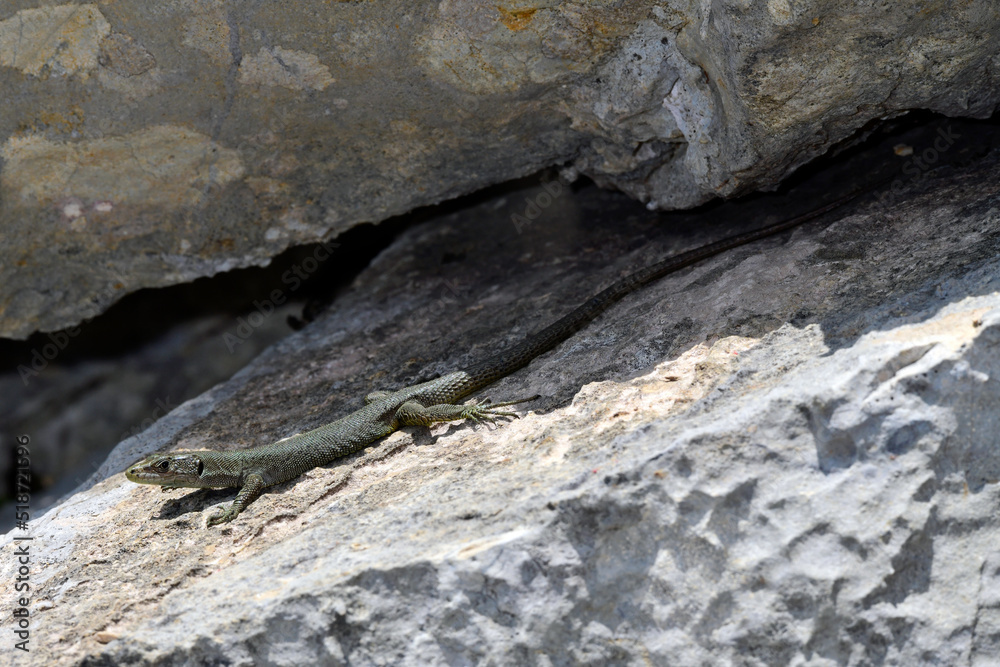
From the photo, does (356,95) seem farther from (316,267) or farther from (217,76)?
(316,267)

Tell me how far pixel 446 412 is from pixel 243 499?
1121 millimetres

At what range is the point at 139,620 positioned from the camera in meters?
3.08

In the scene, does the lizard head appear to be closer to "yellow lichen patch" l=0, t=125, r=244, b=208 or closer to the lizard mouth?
the lizard mouth

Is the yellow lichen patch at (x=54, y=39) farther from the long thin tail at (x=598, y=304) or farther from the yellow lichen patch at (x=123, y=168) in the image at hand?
the long thin tail at (x=598, y=304)

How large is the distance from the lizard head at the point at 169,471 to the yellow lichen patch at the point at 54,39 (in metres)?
2.05

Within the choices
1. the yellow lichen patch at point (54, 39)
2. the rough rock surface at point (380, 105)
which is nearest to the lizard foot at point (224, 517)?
the rough rock surface at point (380, 105)

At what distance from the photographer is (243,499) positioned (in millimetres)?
3924

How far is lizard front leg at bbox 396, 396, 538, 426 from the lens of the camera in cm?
399

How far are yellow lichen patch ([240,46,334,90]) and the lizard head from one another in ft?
6.65

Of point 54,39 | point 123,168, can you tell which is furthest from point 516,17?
point 123,168

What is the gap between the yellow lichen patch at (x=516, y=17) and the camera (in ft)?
12.3

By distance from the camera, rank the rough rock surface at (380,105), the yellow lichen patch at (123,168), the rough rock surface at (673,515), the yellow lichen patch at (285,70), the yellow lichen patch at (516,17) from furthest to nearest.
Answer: the yellow lichen patch at (123,168), the yellow lichen patch at (285,70), the yellow lichen patch at (516,17), the rough rock surface at (380,105), the rough rock surface at (673,515)

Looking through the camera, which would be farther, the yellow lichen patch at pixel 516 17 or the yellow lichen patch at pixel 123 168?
the yellow lichen patch at pixel 123 168

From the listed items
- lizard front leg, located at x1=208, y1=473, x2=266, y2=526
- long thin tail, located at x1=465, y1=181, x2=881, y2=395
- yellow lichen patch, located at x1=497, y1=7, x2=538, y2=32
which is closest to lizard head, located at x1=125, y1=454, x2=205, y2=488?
lizard front leg, located at x1=208, y1=473, x2=266, y2=526
